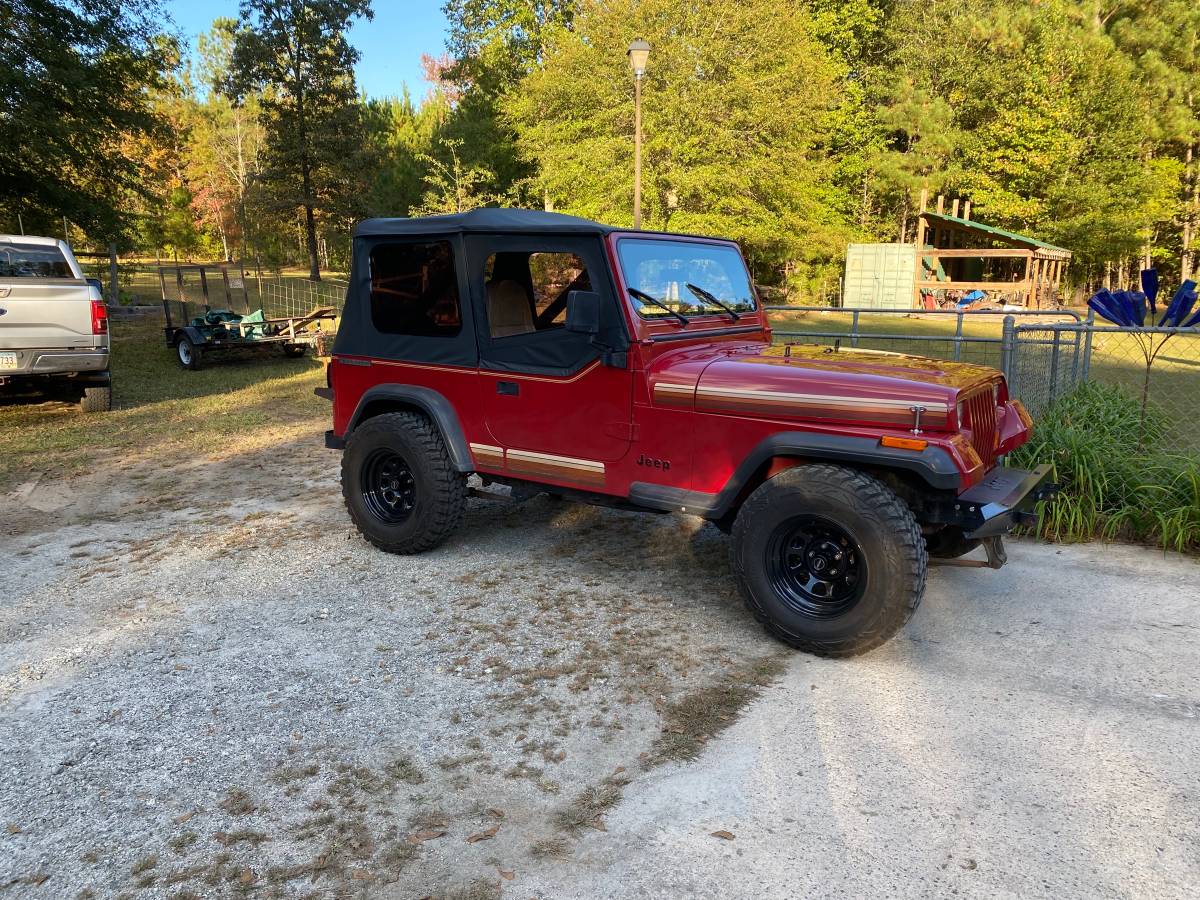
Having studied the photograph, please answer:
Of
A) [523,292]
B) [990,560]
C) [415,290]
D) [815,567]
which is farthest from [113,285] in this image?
[990,560]

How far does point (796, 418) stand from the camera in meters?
3.47

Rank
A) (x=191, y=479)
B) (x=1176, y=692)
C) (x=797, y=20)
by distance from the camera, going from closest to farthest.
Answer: (x=1176, y=692)
(x=191, y=479)
(x=797, y=20)

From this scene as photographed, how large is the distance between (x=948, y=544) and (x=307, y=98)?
3679cm

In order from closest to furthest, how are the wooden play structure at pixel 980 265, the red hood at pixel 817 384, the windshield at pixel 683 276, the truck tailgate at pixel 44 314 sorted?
1. the red hood at pixel 817 384
2. the windshield at pixel 683 276
3. the truck tailgate at pixel 44 314
4. the wooden play structure at pixel 980 265

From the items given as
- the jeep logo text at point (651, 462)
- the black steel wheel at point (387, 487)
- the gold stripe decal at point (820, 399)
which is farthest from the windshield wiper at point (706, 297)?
the black steel wheel at point (387, 487)

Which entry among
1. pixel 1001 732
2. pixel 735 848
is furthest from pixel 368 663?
pixel 1001 732

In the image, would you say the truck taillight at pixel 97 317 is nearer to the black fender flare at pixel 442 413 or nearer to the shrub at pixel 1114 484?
the black fender flare at pixel 442 413

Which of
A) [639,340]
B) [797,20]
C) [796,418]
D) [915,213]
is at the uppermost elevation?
[797,20]

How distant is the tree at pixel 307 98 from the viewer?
1302 inches

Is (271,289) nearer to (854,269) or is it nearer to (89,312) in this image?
(89,312)

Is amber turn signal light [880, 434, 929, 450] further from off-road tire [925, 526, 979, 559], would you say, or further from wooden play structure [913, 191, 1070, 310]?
wooden play structure [913, 191, 1070, 310]

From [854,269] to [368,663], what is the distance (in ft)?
89.9

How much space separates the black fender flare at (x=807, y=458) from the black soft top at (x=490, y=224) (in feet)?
4.49

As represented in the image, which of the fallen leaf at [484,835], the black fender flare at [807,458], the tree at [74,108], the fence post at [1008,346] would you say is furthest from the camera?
the tree at [74,108]
